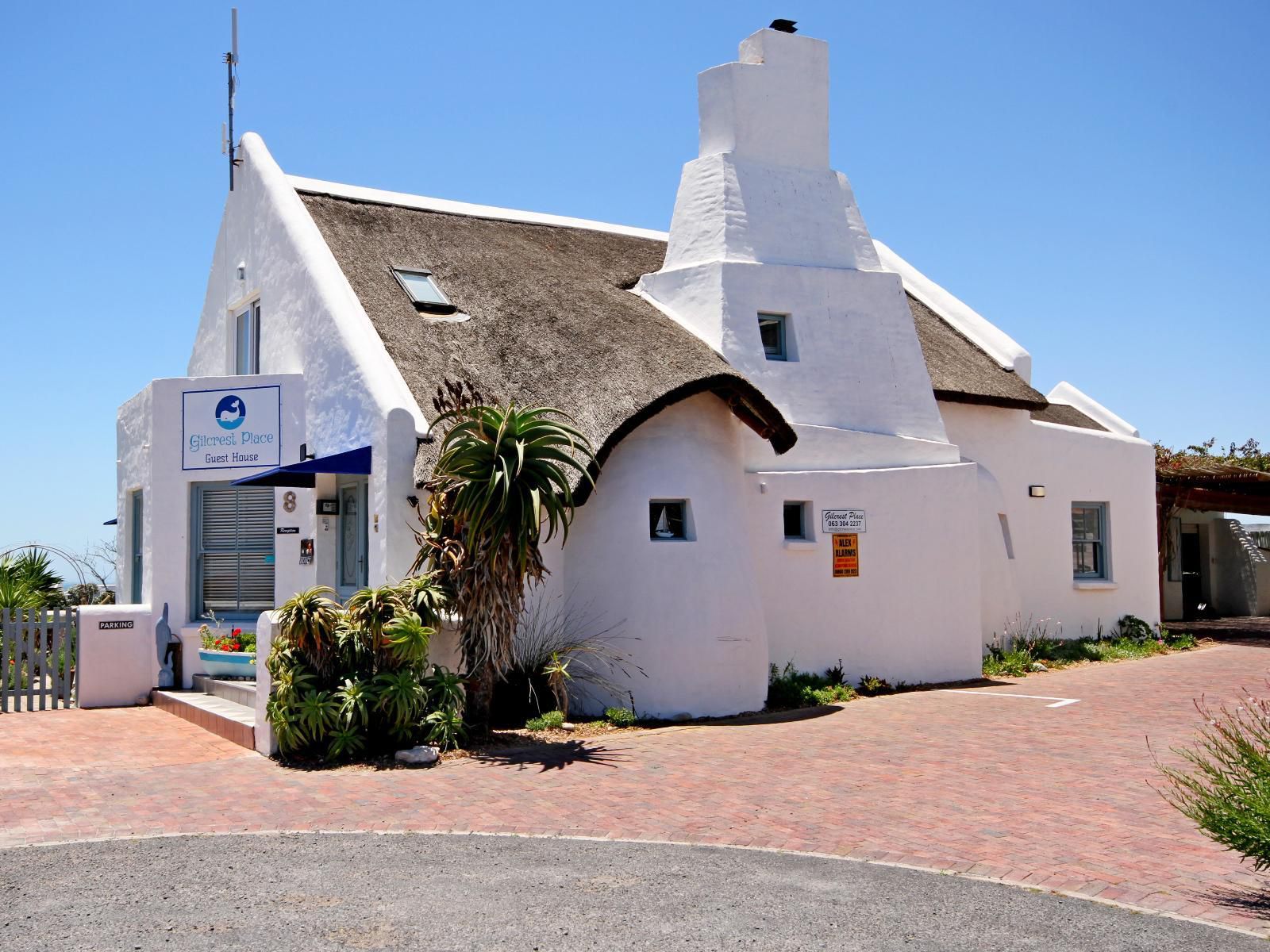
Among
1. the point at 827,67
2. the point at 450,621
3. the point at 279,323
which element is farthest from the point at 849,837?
the point at 827,67

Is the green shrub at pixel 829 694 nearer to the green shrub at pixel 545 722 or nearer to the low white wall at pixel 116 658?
the green shrub at pixel 545 722

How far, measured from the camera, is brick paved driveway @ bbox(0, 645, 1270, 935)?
293 inches

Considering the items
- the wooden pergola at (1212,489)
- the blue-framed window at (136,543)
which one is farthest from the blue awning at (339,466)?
the wooden pergola at (1212,489)

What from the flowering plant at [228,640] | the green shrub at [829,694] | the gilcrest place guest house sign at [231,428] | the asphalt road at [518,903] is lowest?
the asphalt road at [518,903]

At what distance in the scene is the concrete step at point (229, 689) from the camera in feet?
43.8

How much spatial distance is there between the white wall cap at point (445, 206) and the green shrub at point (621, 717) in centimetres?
840

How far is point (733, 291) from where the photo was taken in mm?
15672

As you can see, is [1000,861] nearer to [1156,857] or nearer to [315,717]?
[1156,857]

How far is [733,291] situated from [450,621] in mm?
6262

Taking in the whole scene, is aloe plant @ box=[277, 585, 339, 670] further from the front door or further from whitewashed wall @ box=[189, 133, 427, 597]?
the front door

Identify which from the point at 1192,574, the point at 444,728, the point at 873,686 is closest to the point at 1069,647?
the point at 873,686

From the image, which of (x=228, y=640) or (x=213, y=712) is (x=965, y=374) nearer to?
(x=228, y=640)

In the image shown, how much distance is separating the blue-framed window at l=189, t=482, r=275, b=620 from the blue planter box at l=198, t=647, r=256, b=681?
913mm

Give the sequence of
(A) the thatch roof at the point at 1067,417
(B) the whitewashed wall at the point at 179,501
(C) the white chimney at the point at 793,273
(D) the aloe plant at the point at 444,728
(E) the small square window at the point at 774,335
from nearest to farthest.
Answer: (D) the aloe plant at the point at 444,728 < (B) the whitewashed wall at the point at 179,501 < (C) the white chimney at the point at 793,273 < (E) the small square window at the point at 774,335 < (A) the thatch roof at the point at 1067,417
